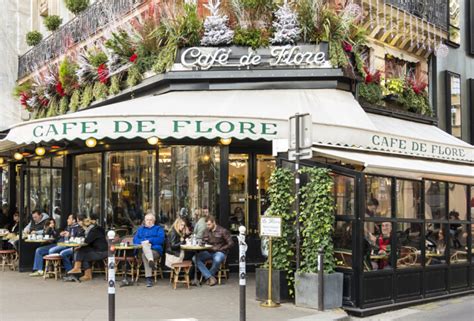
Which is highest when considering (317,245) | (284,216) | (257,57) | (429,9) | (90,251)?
(429,9)

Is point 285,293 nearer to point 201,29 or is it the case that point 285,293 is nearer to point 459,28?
point 201,29

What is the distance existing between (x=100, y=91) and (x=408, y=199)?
8.60 m

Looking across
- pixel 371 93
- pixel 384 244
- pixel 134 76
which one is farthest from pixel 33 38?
pixel 384 244

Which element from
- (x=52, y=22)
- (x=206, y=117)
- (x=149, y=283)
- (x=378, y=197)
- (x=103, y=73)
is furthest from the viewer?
(x=52, y=22)

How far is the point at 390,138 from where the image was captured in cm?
1131

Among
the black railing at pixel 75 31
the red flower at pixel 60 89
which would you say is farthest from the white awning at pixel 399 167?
the red flower at pixel 60 89

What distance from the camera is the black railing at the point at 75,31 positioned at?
15477 mm

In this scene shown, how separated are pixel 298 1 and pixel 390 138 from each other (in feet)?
12.3

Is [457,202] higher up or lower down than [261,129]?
lower down

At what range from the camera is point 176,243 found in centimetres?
1158

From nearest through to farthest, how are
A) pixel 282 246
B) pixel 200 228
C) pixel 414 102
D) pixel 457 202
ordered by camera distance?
pixel 282 246
pixel 457 202
pixel 200 228
pixel 414 102

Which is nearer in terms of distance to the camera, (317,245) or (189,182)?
(317,245)

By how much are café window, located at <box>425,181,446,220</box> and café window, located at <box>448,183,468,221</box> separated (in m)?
0.23

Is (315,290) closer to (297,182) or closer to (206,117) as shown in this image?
(297,182)
